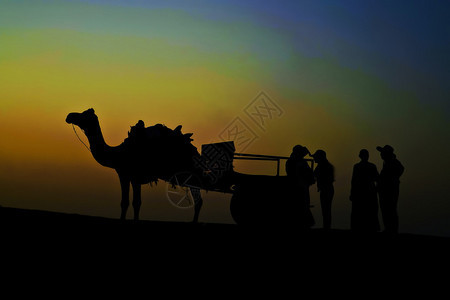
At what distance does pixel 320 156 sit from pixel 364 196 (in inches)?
57.2

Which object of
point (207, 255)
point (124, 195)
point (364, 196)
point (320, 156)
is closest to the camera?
point (207, 255)

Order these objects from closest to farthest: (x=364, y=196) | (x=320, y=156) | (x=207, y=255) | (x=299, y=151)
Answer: (x=207, y=255) < (x=364, y=196) < (x=299, y=151) < (x=320, y=156)

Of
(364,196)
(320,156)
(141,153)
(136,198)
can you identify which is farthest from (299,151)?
(136,198)

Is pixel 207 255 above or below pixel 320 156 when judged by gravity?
below

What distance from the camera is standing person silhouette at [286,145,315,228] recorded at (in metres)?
14.0

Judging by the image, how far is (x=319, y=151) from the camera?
14.4 meters

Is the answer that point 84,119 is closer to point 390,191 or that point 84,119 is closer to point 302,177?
point 302,177

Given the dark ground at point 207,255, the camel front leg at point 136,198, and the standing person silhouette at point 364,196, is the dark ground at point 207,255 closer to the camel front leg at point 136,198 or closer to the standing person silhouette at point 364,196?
the standing person silhouette at point 364,196

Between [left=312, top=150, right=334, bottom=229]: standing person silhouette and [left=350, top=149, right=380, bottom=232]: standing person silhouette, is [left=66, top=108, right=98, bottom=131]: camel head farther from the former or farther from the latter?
[left=350, top=149, right=380, bottom=232]: standing person silhouette

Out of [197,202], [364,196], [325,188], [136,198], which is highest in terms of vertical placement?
[325,188]

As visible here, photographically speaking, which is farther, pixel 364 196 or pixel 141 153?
pixel 141 153

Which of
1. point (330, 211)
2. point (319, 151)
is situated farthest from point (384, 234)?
point (319, 151)

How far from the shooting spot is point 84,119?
1614 cm

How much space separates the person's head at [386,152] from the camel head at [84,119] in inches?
300
